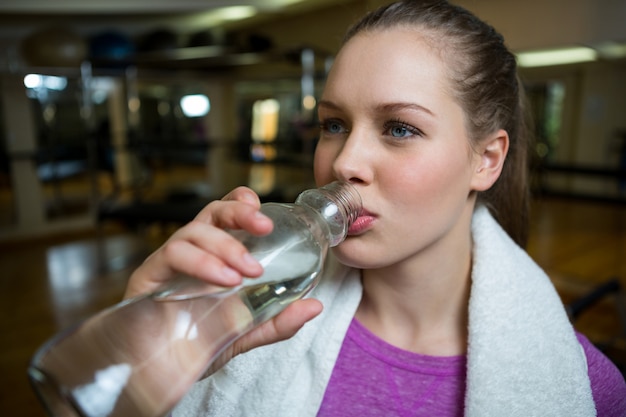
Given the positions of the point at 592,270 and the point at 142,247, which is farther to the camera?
the point at 142,247

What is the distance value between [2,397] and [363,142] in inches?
70.5

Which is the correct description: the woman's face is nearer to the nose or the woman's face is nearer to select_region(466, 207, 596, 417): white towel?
the nose

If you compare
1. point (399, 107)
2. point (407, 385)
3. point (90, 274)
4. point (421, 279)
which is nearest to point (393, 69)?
point (399, 107)

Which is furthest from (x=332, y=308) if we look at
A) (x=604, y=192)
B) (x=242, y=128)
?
(x=604, y=192)

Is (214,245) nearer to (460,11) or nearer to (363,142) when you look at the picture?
(363,142)

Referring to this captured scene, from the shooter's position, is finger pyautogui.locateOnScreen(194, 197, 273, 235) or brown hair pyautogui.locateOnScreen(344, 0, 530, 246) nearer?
finger pyautogui.locateOnScreen(194, 197, 273, 235)

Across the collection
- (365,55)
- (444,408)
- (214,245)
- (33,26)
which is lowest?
(444,408)

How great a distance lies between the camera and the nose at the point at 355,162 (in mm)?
533

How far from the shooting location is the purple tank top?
23.6 inches

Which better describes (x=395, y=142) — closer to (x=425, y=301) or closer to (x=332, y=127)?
(x=332, y=127)

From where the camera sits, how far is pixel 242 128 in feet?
18.0

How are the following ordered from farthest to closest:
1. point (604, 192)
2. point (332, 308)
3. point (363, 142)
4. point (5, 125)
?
point (604, 192) < point (5, 125) < point (332, 308) < point (363, 142)

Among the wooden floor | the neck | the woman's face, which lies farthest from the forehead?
the wooden floor

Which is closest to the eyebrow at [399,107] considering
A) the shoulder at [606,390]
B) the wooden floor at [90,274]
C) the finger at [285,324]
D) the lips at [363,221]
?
the lips at [363,221]
